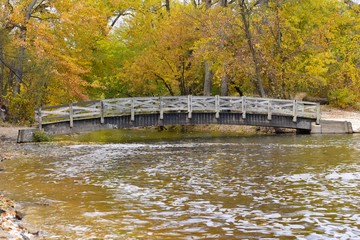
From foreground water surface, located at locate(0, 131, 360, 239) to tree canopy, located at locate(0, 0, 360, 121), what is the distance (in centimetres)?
1476

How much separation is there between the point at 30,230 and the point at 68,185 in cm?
465

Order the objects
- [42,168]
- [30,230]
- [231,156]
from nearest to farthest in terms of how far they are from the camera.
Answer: [30,230]
[42,168]
[231,156]

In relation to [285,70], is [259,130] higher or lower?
lower

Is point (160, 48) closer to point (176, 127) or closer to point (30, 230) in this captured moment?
point (176, 127)

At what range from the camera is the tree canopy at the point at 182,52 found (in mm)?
32062

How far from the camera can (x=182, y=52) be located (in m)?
39.2

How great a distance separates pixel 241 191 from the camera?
1141 cm

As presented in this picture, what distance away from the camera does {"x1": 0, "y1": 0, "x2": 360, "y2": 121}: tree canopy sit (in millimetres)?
32062

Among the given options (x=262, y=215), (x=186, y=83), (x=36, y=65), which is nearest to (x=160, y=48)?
(x=186, y=83)

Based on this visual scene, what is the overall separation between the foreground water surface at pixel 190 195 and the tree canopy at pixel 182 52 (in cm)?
1476

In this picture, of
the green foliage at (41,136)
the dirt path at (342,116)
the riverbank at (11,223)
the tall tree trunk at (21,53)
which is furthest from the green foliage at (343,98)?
the riverbank at (11,223)

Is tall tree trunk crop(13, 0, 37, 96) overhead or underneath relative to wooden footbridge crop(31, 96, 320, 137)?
overhead

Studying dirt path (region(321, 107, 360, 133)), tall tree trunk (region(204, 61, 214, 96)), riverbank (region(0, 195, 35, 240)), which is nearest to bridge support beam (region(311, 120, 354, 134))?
dirt path (region(321, 107, 360, 133))

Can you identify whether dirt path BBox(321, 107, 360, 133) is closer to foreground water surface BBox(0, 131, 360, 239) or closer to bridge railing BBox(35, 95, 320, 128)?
bridge railing BBox(35, 95, 320, 128)
